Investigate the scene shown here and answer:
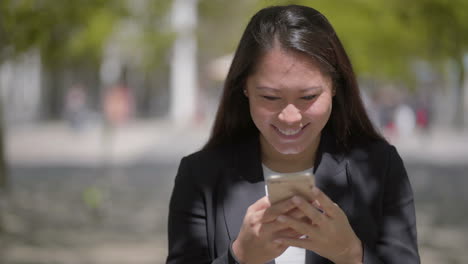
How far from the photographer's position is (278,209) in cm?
165

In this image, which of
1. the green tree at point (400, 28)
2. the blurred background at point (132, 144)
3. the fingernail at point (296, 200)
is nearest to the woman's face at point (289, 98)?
the fingernail at point (296, 200)

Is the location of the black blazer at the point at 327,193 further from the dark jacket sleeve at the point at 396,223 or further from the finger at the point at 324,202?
the finger at the point at 324,202

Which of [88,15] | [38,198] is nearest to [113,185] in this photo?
[38,198]

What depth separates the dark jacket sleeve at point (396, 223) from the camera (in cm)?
189

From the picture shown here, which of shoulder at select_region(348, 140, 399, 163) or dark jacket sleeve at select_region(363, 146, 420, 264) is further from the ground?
shoulder at select_region(348, 140, 399, 163)

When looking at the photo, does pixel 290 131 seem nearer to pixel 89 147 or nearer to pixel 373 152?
pixel 373 152

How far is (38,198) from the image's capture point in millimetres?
11203

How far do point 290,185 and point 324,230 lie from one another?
0.17m

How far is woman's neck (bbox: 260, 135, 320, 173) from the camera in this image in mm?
2062

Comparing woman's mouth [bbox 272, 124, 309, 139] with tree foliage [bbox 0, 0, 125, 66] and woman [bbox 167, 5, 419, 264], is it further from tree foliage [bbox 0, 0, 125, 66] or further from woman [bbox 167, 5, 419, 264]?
tree foliage [bbox 0, 0, 125, 66]

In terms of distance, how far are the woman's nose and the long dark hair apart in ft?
0.49

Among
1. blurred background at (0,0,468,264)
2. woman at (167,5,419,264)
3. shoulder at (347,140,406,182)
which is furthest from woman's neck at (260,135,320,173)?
blurred background at (0,0,468,264)

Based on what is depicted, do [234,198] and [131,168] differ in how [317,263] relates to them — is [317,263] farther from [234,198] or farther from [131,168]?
[131,168]

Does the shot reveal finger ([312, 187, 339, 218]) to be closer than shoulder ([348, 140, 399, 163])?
Yes
